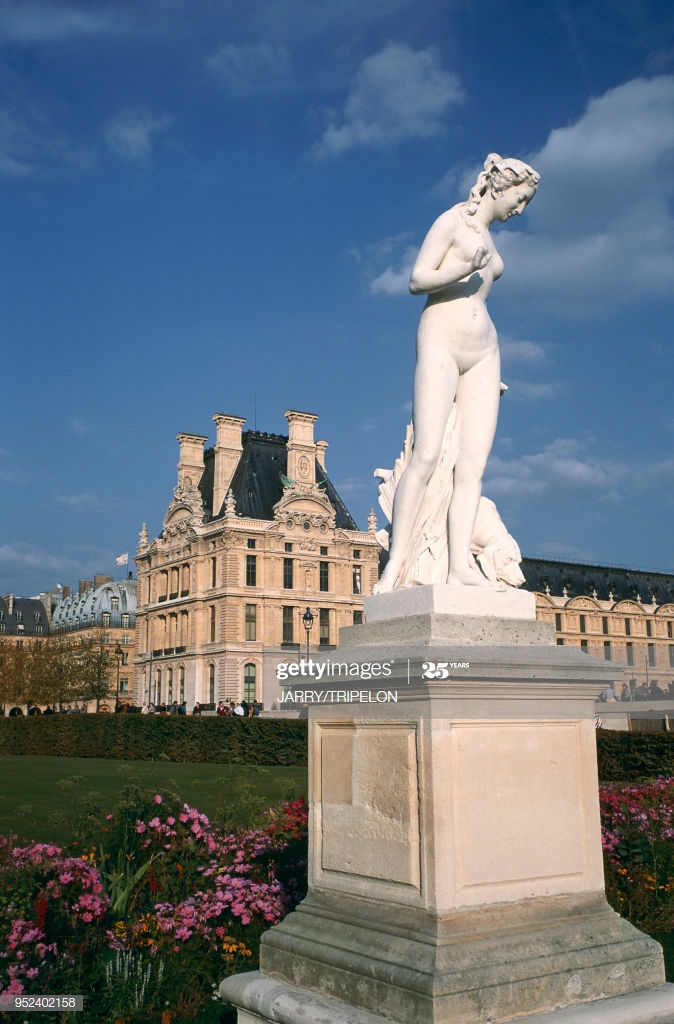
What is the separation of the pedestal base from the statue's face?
12.6 feet

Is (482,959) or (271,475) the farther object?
(271,475)

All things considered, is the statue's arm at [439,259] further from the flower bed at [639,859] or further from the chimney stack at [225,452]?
the chimney stack at [225,452]

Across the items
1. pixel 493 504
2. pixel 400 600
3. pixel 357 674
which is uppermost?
pixel 493 504

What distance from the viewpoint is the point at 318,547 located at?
61.7 m

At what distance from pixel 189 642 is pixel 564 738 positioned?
2331 inches

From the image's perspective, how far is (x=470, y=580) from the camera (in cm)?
466

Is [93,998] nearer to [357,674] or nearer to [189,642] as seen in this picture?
[357,674]

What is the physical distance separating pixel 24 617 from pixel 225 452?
43.7 m

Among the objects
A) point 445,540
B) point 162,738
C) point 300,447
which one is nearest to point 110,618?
point 300,447

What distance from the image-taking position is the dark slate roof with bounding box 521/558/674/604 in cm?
7119

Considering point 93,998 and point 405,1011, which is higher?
point 405,1011

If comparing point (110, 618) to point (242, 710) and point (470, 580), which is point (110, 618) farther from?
point (470, 580)

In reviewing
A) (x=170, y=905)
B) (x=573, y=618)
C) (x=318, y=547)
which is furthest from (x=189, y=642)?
(x=170, y=905)

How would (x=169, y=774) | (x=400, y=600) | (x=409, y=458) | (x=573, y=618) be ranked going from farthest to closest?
(x=573, y=618), (x=169, y=774), (x=409, y=458), (x=400, y=600)
